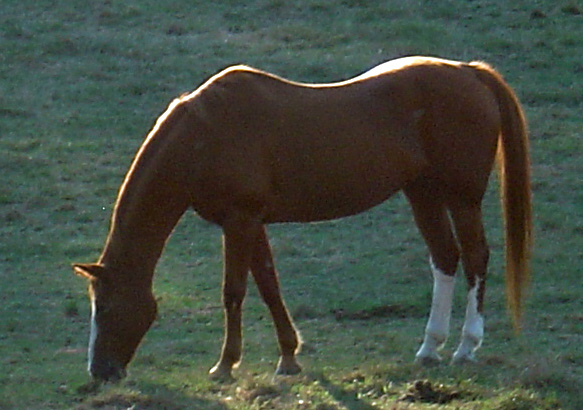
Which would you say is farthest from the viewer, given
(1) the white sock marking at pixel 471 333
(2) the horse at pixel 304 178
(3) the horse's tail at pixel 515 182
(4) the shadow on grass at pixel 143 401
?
(3) the horse's tail at pixel 515 182

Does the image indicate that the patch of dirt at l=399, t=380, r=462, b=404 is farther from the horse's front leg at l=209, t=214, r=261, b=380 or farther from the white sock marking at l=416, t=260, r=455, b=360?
the horse's front leg at l=209, t=214, r=261, b=380

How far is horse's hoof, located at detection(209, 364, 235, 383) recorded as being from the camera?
20.5ft

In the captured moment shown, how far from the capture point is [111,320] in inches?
241

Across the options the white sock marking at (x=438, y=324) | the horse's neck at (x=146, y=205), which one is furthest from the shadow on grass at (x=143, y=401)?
the white sock marking at (x=438, y=324)

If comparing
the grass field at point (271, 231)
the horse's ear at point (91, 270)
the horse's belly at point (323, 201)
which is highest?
the horse's belly at point (323, 201)

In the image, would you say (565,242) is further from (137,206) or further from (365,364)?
(137,206)

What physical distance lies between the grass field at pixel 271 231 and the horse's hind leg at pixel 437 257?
21 cm

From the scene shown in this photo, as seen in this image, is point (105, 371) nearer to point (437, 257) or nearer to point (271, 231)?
point (437, 257)

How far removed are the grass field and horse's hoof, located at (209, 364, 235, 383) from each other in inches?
4.6

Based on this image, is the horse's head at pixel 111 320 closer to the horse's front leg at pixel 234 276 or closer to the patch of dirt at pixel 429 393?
the horse's front leg at pixel 234 276

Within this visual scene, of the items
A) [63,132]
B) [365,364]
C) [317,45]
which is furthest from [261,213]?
[317,45]

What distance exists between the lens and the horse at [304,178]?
6148 millimetres

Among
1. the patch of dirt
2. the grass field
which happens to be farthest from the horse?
the patch of dirt

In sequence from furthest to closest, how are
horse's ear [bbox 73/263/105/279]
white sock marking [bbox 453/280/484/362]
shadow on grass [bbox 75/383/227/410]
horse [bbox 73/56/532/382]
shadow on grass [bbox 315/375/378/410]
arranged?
white sock marking [bbox 453/280/484/362]
horse [bbox 73/56/532/382]
horse's ear [bbox 73/263/105/279]
shadow on grass [bbox 315/375/378/410]
shadow on grass [bbox 75/383/227/410]
